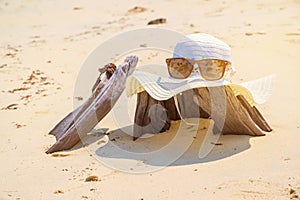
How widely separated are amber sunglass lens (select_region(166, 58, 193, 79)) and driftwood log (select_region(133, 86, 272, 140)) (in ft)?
0.37

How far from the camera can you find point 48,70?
185 inches

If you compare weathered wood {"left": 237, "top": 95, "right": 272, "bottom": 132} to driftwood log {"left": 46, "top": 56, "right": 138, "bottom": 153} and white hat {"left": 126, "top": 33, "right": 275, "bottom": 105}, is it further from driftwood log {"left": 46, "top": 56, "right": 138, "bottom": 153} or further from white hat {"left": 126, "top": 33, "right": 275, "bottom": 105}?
driftwood log {"left": 46, "top": 56, "right": 138, "bottom": 153}

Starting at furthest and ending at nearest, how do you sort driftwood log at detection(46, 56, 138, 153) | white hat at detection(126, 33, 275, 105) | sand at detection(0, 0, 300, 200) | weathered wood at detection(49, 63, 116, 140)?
weathered wood at detection(49, 63, 116, 140) → driftwood log at detection(46, 56, 138, 153) → white hat at detection(126, 33, 275, 105) → sand at detection(0, 0, 300, 200)

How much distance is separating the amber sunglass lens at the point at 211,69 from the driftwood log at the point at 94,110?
0.53 metres

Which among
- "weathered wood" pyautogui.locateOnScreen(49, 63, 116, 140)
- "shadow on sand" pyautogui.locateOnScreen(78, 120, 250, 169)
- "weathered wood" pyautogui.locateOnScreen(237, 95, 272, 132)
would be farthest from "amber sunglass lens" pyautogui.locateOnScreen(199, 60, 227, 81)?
"weathered wood" pyautogui.locateOnScreen(49, 63, 116, 140)

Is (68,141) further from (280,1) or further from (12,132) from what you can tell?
(280,1)

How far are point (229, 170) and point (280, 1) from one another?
5047mm

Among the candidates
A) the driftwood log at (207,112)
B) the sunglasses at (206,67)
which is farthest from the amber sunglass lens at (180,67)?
the driftwood log at (207,112)

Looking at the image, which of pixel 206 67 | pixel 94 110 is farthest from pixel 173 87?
pixel 94 110

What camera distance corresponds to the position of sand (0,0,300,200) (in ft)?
7.65

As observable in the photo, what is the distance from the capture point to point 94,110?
9.71 feet

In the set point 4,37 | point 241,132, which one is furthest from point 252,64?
point 4,37

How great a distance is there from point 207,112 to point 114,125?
0.67 m

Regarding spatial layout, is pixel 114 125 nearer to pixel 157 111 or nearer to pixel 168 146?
pixel 157 111
